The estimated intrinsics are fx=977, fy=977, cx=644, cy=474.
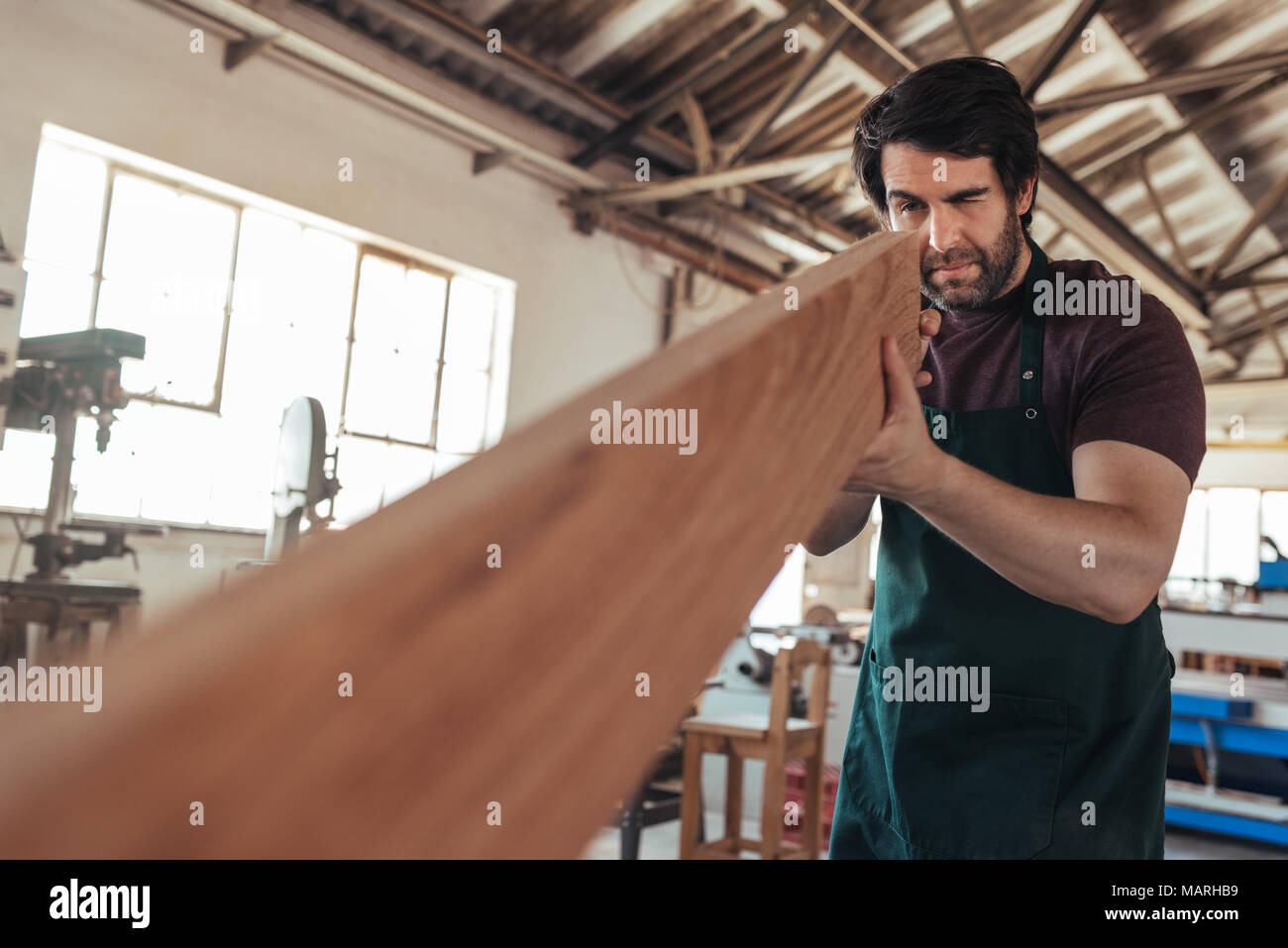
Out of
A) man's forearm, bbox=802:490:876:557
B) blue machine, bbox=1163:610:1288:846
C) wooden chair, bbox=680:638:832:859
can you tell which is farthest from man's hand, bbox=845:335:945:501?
blue machine, bbox=1163:610:1288:846

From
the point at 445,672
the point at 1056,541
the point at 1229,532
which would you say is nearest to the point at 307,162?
the point at 1056,541

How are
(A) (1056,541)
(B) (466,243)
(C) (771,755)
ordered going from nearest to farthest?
(A) (1056,541) < (C) (771,755) < (B) (466,243)

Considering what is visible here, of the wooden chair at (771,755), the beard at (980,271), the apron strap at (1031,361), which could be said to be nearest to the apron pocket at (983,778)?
the apron strap at (1031,361)

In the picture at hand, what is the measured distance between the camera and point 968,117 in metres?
1.22

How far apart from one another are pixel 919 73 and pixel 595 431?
1.18m

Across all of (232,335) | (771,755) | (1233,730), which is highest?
(232,335)

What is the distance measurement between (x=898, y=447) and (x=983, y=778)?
73cm

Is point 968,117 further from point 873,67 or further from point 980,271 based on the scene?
point 873,67

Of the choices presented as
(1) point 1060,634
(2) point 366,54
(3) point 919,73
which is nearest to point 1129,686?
(1) point 1060,634

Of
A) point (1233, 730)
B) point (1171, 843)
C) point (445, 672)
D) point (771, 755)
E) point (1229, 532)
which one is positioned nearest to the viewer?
point (445, 672)

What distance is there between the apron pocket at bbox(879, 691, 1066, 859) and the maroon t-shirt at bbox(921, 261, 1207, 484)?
1.04 ft

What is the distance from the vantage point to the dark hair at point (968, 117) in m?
1.22
